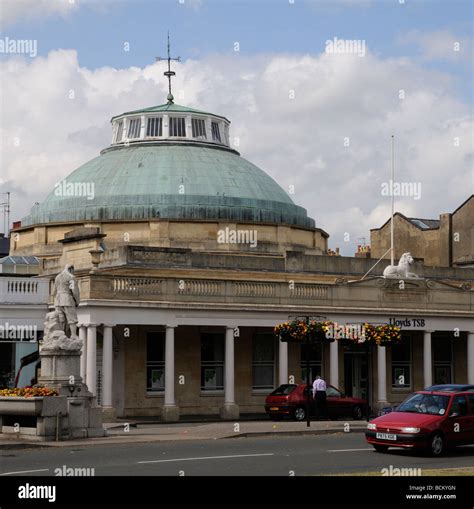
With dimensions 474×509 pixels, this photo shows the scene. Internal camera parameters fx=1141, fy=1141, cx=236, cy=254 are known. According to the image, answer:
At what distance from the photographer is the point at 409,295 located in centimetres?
4522

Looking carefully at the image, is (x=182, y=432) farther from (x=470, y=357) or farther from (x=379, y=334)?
(x=470, y=357)

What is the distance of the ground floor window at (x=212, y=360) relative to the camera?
140ft

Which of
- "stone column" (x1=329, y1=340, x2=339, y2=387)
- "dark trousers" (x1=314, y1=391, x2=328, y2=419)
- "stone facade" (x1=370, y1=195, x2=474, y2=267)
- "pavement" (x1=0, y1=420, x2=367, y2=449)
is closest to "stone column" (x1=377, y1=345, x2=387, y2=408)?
"stone column" (x1=329, y1=340, x2=339, y2=387)

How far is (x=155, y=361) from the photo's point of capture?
4153cm

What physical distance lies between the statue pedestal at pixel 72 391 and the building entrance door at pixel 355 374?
18585 millimetres

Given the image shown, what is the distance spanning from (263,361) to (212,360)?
7.26ft

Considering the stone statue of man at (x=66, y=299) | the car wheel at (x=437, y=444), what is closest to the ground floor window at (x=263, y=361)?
the stone statue of man at (x=66, y=299)

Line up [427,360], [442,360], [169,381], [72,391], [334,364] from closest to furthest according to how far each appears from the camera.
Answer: [72,391]
[169,381]
[334,364]
[427,360]
[442,360]

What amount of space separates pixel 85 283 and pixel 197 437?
10.9m

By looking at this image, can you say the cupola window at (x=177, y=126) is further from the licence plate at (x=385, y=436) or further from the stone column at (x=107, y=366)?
the licence plate at (x=385, y=436)

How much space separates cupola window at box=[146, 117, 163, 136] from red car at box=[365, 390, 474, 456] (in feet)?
115

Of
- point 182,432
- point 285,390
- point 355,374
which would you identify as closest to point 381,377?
point 355,374

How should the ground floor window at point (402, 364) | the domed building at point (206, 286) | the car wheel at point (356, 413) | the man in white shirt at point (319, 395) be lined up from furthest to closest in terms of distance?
the ground floor window at point (402, 364) < the domed building at point (206, 286) < the car wheel at point (356, 413) < the man in white shirt at point (319, 395)
